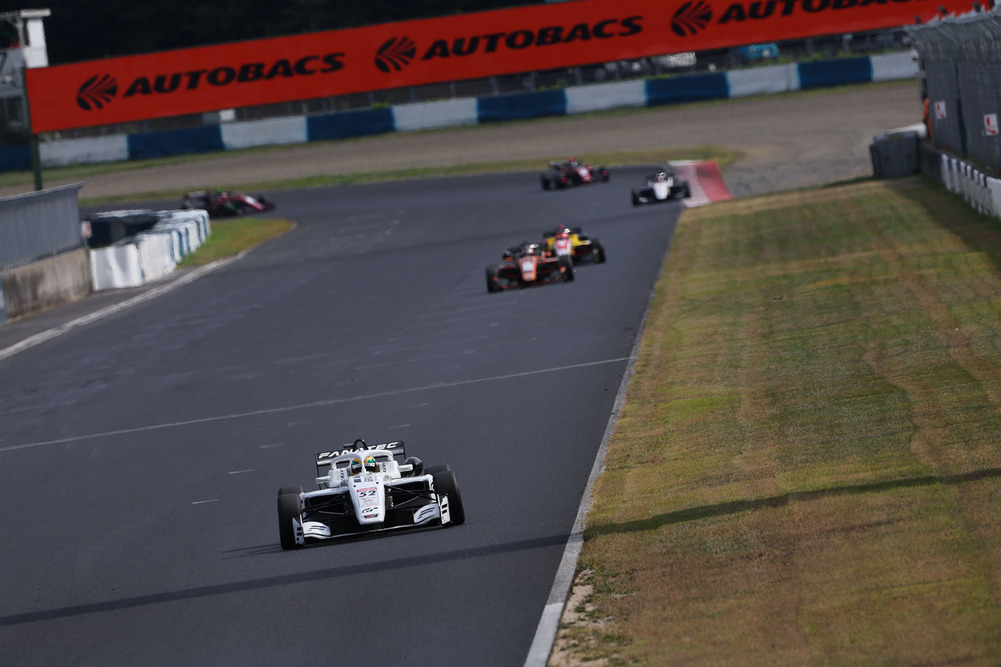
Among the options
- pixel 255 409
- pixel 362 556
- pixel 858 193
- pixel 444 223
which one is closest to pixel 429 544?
pixel 362 556

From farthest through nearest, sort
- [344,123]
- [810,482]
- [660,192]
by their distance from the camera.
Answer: [344,123] → [660,192] → [810,482]

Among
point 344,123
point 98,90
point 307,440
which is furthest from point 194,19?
point 307,440

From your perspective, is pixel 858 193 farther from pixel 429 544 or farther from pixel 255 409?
pixel 429 544

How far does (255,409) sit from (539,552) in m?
8.54

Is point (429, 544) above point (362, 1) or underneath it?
underneath

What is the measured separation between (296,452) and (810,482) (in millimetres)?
5925

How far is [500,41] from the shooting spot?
65.1m

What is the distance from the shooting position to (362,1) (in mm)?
92625

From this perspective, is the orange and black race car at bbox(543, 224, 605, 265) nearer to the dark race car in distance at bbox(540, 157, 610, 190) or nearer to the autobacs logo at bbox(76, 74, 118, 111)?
the dark race car in distance at bbox(540, 157, 610, 190)

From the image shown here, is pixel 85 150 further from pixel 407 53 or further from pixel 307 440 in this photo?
pixel 307 440

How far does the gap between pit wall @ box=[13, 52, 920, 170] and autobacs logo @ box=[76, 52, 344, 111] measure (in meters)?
1.88

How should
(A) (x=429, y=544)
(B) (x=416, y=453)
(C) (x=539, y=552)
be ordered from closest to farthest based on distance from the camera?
(C) (x=539, y=552) < (A) (x=429, y=544) < (B) (x=416, y=453)

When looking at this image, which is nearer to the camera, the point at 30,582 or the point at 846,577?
the point at 846,577

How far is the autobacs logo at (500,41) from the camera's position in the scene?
63719mm
